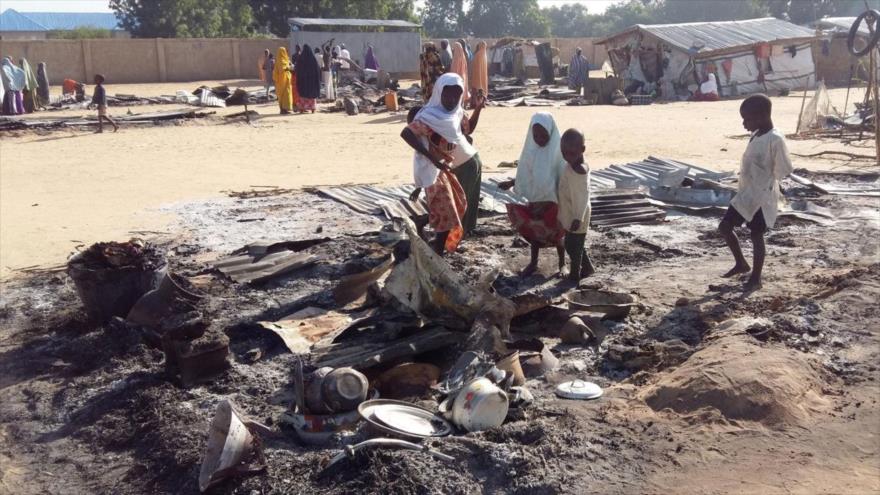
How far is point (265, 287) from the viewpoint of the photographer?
252 inches

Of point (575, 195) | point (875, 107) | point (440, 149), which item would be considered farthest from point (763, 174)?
point (875, 107)

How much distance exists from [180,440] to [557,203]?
345 cm

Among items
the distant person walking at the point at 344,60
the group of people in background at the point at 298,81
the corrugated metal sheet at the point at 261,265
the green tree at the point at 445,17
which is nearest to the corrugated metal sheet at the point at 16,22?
the green tree at the point at 445,17

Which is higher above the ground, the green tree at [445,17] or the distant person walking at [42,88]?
the green tree at [445,17]

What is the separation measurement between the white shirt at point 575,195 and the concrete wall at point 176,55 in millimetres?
27195

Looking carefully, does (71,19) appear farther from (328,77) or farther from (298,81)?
(298,81)

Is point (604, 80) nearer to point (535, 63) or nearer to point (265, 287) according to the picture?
point (535, 63)

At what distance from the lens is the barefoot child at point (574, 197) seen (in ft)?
19.7

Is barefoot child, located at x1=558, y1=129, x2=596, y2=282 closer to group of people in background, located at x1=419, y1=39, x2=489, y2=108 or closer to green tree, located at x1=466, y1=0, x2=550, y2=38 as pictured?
group of people in background, located at x1=419, y1=39, x2=489, y2=108

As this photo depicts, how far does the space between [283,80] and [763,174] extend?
17246 mm

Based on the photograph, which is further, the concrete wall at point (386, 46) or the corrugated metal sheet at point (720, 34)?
the concrete wall at point (386, 46)

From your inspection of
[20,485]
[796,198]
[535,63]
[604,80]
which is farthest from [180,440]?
[535,63]

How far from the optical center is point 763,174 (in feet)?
19.0

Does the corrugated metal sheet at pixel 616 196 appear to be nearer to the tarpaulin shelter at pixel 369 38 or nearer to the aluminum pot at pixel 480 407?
the aluminum pot at pixel 480 407
